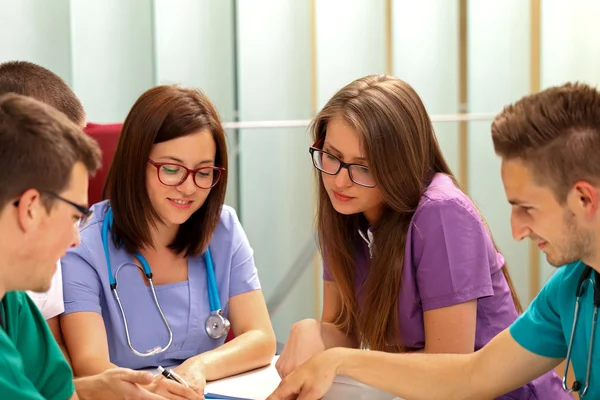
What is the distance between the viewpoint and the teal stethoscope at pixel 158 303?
1933 mm

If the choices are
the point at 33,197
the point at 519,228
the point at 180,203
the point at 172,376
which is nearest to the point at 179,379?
the point at 172,376

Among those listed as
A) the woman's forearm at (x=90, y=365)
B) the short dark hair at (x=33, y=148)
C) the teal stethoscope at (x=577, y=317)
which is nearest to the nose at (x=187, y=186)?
the woman's forearm at (x=90, y=365)

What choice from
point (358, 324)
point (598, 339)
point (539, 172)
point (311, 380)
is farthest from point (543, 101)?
point (358, 324)

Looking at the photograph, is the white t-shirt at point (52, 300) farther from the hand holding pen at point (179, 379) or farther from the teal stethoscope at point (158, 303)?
the hand holding pen at point (179, 379)

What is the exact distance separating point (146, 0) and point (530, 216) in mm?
2279

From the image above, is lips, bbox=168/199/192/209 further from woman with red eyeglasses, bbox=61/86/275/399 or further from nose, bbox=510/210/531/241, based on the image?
nose, bbox=510/210/531/241

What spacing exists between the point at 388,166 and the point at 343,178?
0.34 feet

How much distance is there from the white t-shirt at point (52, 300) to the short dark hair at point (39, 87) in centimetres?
41

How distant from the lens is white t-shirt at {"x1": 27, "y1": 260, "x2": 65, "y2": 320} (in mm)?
1797

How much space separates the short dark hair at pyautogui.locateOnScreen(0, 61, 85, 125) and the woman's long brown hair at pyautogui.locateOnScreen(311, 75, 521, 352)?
58cm

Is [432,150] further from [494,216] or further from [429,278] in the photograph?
[494,216]

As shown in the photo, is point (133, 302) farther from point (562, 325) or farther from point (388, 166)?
point (562, 325)

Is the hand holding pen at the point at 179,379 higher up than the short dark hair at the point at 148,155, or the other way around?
the short dark hair at the point at 148,155

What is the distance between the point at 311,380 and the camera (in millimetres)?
1584
